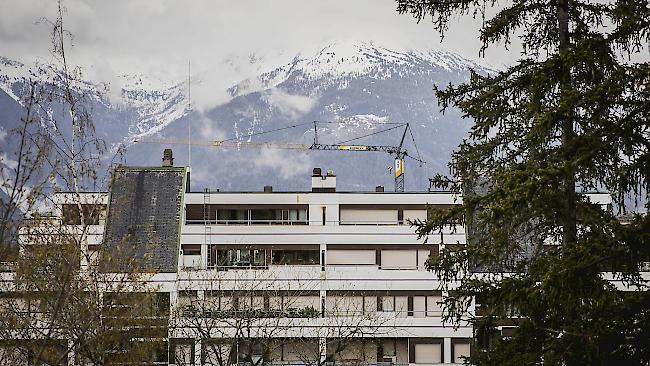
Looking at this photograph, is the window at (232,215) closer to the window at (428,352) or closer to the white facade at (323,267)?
the white facade at (323,267)

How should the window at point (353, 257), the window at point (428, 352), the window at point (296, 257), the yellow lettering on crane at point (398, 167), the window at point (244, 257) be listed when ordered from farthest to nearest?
1. the yellow lettering on crane at point (398, 167)
2. the window at point (353, 257)
3. the window at point (296, 257)
4. the window at point (244, 257)
5. the window at point (428, 352)

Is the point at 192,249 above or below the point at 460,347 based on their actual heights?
above

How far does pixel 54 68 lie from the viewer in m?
14.5

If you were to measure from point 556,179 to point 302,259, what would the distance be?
3296 centimetres

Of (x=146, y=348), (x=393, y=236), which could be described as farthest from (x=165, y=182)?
(x=146, y=348)

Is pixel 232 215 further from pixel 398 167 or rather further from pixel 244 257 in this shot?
pixel 398 167

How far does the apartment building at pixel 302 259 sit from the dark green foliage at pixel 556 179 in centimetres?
2423

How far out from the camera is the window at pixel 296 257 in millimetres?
44062

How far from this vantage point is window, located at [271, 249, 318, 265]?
44062 millimetres

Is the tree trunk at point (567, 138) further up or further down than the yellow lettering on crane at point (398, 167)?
further down

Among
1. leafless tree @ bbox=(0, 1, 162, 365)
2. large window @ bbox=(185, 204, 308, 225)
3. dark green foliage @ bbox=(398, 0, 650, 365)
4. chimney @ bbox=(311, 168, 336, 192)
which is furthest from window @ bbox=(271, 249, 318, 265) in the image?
dark green foliage @ bbox=(398, 0, 650, 365)

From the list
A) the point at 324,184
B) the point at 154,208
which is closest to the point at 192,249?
the point at 154,208

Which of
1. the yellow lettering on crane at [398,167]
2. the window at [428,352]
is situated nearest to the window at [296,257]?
the window at [428,352]

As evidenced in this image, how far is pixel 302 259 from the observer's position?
145ft
